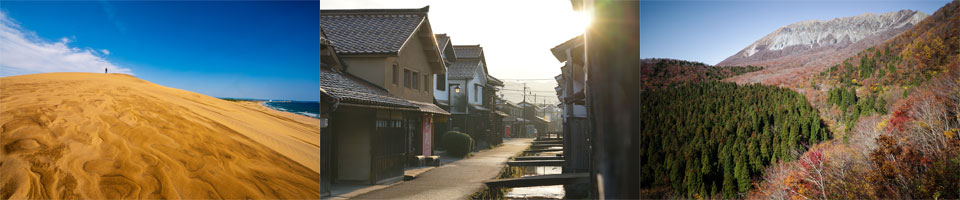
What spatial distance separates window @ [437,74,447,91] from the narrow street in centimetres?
164

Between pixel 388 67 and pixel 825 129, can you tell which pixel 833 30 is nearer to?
pixel 825 129

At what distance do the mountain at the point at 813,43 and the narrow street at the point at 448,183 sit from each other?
126 inches

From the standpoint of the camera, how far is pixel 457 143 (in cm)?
998

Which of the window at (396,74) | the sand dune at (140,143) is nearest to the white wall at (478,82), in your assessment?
the window at (396,74)

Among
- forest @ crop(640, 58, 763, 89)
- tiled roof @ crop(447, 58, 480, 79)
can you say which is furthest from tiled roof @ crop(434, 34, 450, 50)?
forest @ crop(640, 58, 763, 89)

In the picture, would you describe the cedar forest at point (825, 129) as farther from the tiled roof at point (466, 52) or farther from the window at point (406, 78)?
the tiled roof at point (466, 52)

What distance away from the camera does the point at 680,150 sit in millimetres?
4719

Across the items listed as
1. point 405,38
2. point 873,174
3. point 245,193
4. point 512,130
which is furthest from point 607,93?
point 512,130

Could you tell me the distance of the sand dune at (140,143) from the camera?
3.75 metres

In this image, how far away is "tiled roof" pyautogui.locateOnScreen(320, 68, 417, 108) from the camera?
16.5 feet

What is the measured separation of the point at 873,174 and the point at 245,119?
5.53 m

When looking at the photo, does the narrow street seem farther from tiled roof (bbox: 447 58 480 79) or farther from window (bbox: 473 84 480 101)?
window (bbox: 473 84 480 101)

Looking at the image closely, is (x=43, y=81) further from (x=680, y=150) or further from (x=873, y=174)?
(x=873, y=174)

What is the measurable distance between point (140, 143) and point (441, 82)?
225 inches
